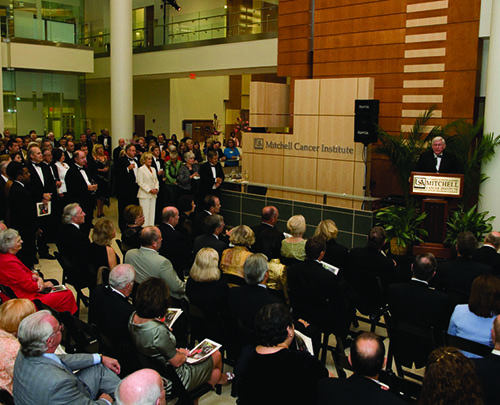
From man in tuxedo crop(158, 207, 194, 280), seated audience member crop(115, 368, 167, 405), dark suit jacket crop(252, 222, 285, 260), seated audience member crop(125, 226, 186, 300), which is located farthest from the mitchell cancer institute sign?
seated audience member crop(115, 368, 167, 405)

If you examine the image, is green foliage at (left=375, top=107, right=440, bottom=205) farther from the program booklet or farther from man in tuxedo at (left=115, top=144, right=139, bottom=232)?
the program booklet

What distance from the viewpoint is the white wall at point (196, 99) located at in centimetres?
2219

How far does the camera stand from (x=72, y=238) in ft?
19.3

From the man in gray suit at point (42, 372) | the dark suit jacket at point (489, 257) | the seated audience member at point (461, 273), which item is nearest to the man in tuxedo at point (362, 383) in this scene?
the man in gray suit at point (42, 372)

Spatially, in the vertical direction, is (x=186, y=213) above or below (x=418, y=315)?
above

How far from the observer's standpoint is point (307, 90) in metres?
10.8

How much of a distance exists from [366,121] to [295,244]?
4723 mm

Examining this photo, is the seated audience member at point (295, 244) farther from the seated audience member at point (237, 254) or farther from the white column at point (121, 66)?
the white column at point (121, 66)

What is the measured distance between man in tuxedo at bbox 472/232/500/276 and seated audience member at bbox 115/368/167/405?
3872 mm

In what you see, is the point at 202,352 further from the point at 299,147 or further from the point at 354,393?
the point at 299,147

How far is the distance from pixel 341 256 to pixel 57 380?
3357 mm

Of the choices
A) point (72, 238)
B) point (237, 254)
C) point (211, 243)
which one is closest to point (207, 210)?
point (211, 243)

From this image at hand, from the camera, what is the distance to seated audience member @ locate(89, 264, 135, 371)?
3.83m

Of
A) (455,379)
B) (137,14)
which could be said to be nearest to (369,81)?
(455,379)
